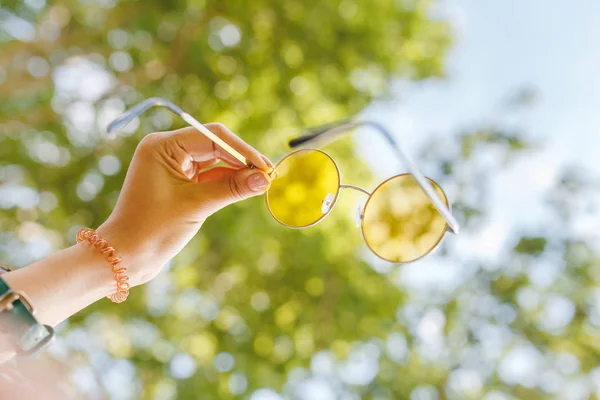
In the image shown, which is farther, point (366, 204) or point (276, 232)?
point (276, 232)

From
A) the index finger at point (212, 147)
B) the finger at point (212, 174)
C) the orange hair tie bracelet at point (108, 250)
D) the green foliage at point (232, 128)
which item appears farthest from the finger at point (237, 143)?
the green foliage at point (232, 128)

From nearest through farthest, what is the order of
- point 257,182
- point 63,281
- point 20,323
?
point 20,323 < point 63,281 < point 257,182

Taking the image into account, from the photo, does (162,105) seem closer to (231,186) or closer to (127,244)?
(231,186)

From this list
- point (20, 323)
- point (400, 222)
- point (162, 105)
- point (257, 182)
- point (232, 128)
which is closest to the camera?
point (20, 323)

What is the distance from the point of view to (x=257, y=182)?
1500 mm

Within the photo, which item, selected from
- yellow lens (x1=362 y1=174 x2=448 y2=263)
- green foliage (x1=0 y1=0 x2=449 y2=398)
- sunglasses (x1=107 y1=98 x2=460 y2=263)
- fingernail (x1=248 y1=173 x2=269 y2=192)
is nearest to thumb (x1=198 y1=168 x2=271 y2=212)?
fingernail (x1=248 y1=173 x2=269 y2=192)

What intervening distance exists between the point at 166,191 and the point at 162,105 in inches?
14.7

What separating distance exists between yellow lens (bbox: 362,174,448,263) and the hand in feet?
1.95

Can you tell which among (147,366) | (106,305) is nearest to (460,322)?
(147,366)

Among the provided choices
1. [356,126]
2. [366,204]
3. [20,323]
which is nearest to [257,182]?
[356,126]

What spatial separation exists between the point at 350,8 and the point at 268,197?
3864mm

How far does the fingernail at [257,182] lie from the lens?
149 cm

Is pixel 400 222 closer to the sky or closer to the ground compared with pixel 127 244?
closer to the ground

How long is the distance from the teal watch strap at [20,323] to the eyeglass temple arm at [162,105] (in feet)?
1.54
